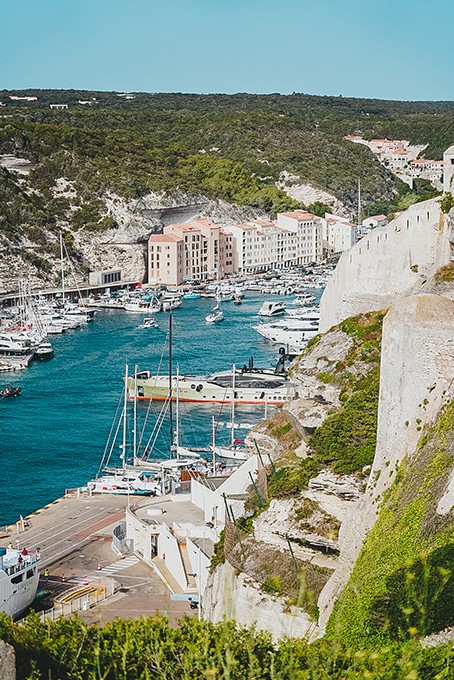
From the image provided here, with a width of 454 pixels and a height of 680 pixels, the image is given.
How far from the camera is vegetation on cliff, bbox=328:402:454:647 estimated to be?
11.8m

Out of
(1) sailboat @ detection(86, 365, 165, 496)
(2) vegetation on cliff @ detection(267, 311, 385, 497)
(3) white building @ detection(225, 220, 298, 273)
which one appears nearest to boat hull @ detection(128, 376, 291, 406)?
(1) sailboat @ detection(86, 365, 165, 496)

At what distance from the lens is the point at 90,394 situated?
48156mm

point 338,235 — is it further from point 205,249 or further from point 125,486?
point 125,486

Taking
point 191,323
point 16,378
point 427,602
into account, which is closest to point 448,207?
point 427,602

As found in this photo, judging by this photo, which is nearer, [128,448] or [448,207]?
[448,207]

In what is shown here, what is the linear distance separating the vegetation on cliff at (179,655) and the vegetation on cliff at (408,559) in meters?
0.48

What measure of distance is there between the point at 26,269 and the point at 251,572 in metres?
68.7

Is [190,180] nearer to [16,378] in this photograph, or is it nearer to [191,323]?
[191,323]

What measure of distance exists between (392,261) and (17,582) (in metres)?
10.1

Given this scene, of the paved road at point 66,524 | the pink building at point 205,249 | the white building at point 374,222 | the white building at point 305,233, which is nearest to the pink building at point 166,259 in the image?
the pink building at point 205,249

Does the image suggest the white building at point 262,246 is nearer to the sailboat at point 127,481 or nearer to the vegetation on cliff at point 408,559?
the sailboat at point 127,481

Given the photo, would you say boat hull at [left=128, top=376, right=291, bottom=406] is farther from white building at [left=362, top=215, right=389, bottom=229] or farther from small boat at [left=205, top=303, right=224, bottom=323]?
white building at [left=362, top=215, right=389, bottom=229]

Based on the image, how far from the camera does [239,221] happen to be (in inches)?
4003

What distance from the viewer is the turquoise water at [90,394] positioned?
117ft
